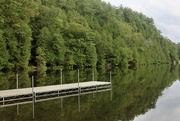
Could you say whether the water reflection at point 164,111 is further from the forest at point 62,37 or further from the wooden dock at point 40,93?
the forest at point 62,37

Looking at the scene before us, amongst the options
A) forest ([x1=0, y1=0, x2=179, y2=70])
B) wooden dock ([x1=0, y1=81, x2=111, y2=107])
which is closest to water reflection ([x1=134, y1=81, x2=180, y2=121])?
wooden dock ([x1=0, y1=81, x2=111, y2=107])

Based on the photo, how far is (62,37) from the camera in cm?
6975

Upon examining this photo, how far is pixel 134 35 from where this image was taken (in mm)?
115062

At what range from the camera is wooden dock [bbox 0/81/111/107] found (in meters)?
21.0

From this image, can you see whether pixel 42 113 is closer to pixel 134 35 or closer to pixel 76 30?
pixel 76 30

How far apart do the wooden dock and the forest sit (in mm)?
27818

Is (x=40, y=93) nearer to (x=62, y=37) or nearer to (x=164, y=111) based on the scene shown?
(x=164, y=111)

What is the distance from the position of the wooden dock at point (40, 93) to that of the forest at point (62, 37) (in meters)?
27.8

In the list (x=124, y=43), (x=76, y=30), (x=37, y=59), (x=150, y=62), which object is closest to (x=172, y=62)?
(x=150, y=62)

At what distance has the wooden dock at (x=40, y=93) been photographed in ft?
69.1

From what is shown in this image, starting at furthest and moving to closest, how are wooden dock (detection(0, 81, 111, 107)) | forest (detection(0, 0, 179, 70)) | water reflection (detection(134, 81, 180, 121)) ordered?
forest (detection(0, 0, 179, 70))
wooden dock (detection(0, 81, 111, 107))
water reflection (detection(134, 81, 180, 121))

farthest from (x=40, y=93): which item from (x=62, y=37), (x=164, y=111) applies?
(x=62, y=37)

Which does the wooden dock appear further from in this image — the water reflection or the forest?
the forest

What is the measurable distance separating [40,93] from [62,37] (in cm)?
4710
